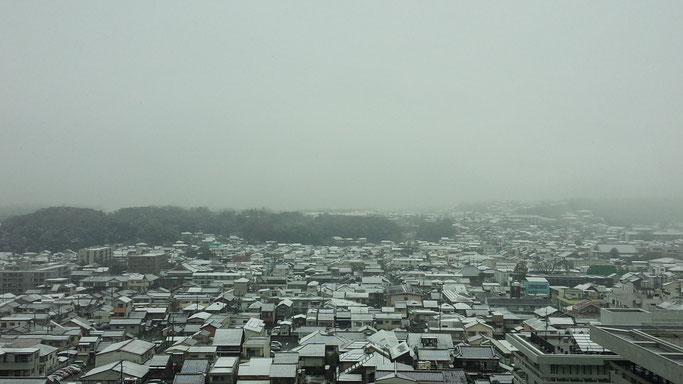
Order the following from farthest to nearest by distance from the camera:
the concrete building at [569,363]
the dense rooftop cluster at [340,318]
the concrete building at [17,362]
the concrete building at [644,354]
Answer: the concrete building at [17,362], the dense rooftop cluster at [340,318], the concrete building at [569,363], the concrete building at [644,354]

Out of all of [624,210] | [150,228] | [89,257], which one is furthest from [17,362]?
[624,210]

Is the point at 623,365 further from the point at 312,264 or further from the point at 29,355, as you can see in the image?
the point at 312,264

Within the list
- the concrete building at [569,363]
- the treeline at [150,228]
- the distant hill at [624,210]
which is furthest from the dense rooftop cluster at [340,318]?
the distant hill at [624,210]

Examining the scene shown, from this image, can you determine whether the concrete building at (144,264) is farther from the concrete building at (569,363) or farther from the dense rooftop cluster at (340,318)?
the concrete building at (569,363)

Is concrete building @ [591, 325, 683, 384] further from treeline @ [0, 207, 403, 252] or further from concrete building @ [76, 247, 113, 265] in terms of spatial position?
treeline @ [0, 207, 403, 252]

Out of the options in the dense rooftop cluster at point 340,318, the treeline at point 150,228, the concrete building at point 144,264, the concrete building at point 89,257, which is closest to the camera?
the dense rooftop cluster at point 340,318

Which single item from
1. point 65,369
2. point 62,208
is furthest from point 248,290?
point 62,208

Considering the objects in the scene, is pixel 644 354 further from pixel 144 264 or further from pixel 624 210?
pixel 624 210

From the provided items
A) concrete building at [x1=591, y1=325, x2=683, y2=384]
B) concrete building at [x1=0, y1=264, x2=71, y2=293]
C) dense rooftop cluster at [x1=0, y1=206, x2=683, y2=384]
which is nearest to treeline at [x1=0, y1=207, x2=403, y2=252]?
dense rooftop cluster at [x1=0, y1=206, x2=683, y2=384]

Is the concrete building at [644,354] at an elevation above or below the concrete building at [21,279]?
above
